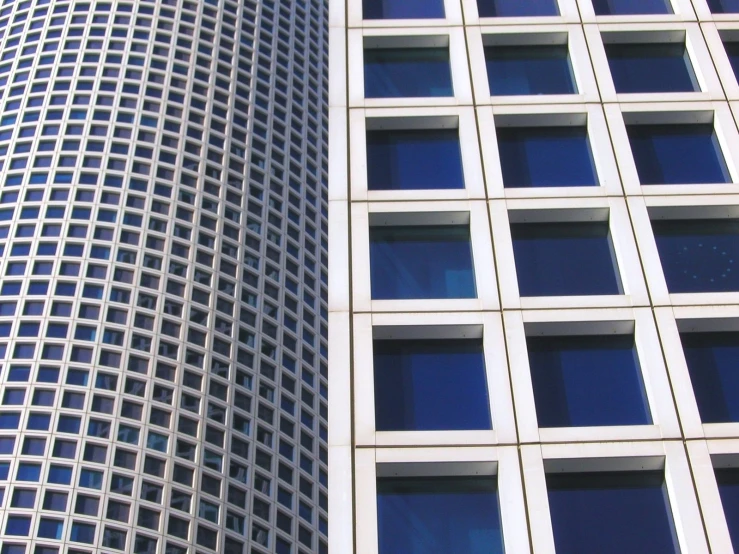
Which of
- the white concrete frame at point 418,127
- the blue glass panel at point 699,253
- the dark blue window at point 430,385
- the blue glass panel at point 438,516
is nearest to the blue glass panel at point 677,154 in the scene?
the blue glass panel at point 699,253

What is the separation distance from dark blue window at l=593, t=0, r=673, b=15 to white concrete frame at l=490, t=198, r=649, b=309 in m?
6.12

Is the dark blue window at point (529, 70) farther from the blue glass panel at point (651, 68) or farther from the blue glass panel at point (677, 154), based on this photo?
the blue glass panel at point (677, 154)

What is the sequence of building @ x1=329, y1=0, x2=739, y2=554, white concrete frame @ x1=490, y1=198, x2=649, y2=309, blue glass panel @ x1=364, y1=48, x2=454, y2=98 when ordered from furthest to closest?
blue glass panel @ x1=364, y1=48, x2=454, y2=98
white concrete frame @ x1=490, y1=198, x2=649, y2=309
building @ x1=329, y1=0, x2=739, y2=554

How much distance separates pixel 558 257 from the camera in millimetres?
19531

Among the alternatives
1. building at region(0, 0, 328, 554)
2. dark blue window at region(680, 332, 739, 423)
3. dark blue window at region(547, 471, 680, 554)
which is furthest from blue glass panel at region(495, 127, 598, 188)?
building at region(0, 0, 328, 554)

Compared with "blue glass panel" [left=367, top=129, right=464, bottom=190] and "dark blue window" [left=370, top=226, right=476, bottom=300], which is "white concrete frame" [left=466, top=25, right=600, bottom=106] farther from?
"dark blue window" [left=370, top=226, right=476, bottom=300]

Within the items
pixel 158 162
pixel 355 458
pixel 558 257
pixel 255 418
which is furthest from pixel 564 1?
pixel 158 162

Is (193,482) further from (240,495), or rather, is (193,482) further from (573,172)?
(573,172)

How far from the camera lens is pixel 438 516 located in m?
16.5

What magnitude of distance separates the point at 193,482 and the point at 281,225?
1838 inches

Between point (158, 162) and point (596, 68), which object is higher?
point (158, 162)

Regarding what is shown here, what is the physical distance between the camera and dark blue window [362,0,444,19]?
79.6 feet

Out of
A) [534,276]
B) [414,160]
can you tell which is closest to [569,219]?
[534,276]

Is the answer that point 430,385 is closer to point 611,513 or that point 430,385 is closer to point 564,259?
point 611,513
